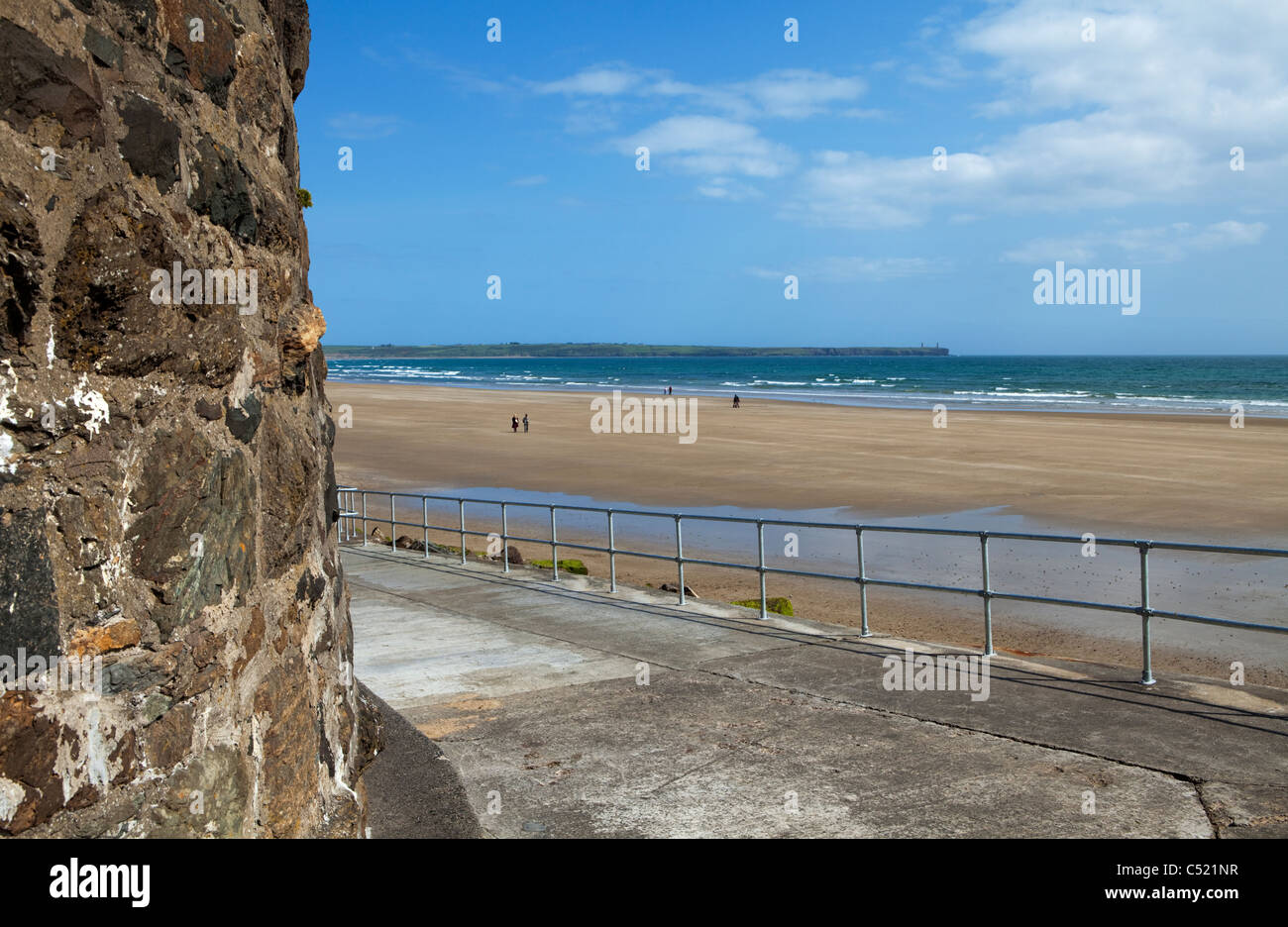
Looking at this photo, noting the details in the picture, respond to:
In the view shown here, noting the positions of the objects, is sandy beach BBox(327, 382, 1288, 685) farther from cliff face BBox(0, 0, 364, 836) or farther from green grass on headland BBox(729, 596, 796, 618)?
cliff face BBox(0, 0, 364, 836)

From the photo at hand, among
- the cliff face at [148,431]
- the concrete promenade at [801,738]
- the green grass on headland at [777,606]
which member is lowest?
the green grass on headland at [777,606]

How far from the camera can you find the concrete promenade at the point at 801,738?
499 cm

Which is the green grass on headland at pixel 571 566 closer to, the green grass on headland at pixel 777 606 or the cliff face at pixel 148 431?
the green grass on headland at pixel 777 606

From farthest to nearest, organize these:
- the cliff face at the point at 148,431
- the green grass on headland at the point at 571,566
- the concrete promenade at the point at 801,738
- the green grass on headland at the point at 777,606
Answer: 1. the green grass on headland at the point at 571,566
2. the green grass on headland at the point at 777,606
3. the concrete promenade at the point at 801,738
4. the cliff face at the point at 148,431

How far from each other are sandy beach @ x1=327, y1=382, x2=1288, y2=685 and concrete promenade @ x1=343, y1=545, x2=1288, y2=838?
139 inches

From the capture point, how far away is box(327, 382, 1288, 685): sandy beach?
12.4 meters

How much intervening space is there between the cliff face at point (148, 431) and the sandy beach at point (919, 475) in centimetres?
918

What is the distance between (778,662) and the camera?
796cm

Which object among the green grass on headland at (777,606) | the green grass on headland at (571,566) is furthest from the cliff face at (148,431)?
the green grass on headland at (571,566)

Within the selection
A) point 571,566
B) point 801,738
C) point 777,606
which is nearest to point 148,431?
point 801,738

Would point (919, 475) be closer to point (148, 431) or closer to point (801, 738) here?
point (801, 738)
